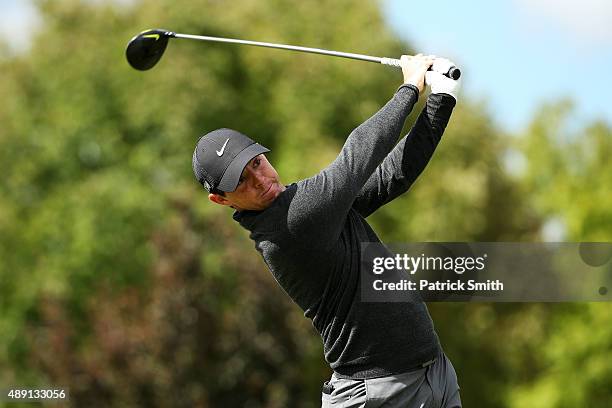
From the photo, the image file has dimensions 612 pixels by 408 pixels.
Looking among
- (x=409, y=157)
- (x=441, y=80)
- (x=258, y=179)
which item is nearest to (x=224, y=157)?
(x=258, y=179)

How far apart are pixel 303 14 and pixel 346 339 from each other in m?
26.8

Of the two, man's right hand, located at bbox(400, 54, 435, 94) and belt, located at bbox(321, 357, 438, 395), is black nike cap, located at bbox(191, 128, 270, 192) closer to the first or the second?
man's right hand, located at bbox(400, 54, 435, 94)

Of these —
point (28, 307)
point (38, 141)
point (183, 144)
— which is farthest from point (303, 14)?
point (28, 307)

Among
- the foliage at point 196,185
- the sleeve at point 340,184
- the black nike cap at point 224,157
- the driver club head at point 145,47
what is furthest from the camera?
the foliage at point 196,185

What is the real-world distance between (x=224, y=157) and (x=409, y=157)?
2.98 ft

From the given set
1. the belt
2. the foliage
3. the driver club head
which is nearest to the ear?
the belt

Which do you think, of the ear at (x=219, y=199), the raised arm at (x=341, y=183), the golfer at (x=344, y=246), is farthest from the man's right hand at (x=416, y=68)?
the ear at (x=219, y=199)

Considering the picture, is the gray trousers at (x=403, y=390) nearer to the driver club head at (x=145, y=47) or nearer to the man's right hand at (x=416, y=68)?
the man's right hand at (x=416, y=68)

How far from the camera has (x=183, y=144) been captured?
28.6 metres

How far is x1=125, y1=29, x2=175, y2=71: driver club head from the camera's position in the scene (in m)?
6.71

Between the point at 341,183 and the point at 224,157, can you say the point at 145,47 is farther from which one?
the point at 341,183

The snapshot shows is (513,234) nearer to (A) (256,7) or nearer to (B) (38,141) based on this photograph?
(A) (256,7)

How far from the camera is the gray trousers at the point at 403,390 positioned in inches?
186

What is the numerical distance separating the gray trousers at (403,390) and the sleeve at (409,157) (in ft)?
2.70
